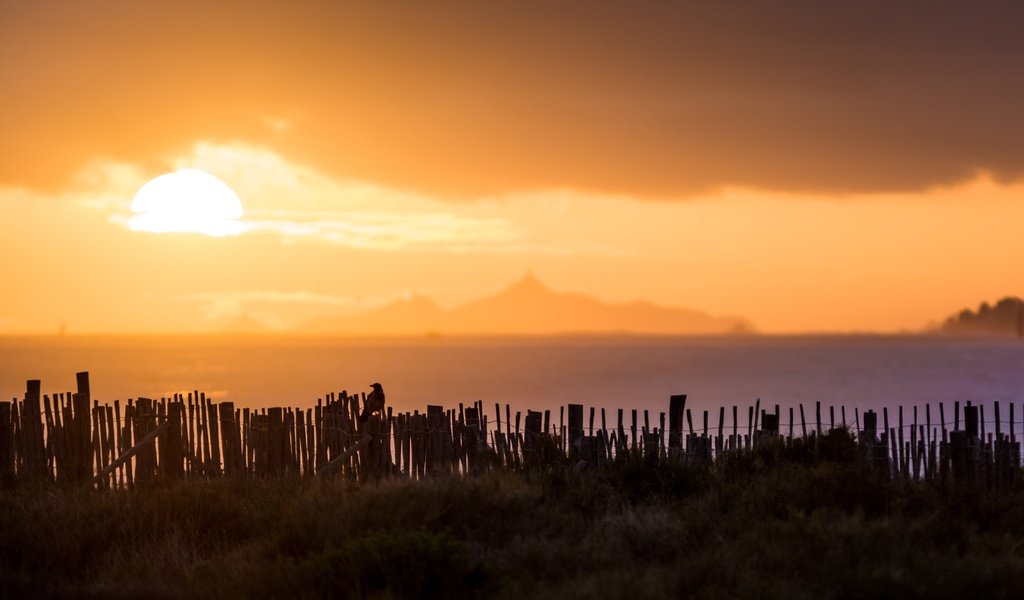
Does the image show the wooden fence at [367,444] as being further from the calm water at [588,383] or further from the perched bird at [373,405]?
the calm water at [588,383]

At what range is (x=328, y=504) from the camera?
9.78 metres

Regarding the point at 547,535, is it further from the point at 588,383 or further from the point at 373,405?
the point at 588,383

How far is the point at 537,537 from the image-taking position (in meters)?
9.20

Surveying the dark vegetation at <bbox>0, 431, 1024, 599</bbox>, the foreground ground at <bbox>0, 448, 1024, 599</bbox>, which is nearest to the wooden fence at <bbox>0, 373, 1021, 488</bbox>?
the dark vegetation at <bbox>0, 431, 1024, 599</bbox>

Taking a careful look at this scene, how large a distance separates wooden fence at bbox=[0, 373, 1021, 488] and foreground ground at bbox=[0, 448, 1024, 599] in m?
0.68

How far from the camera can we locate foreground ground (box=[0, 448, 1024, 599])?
26.1 ft

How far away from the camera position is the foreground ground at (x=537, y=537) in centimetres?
795

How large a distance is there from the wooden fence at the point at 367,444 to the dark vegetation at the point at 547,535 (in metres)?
0.45

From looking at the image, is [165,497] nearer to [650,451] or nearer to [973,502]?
[650,451]

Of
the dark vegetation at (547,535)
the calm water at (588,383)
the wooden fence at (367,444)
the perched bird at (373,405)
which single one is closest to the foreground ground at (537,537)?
the dark vegetation at (547,535)

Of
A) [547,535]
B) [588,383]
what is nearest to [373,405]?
[547,535]

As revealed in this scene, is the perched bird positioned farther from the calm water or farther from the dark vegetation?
the calm water

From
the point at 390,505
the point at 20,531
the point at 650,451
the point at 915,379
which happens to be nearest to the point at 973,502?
the point at 650,451

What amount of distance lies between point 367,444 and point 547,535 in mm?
4004
